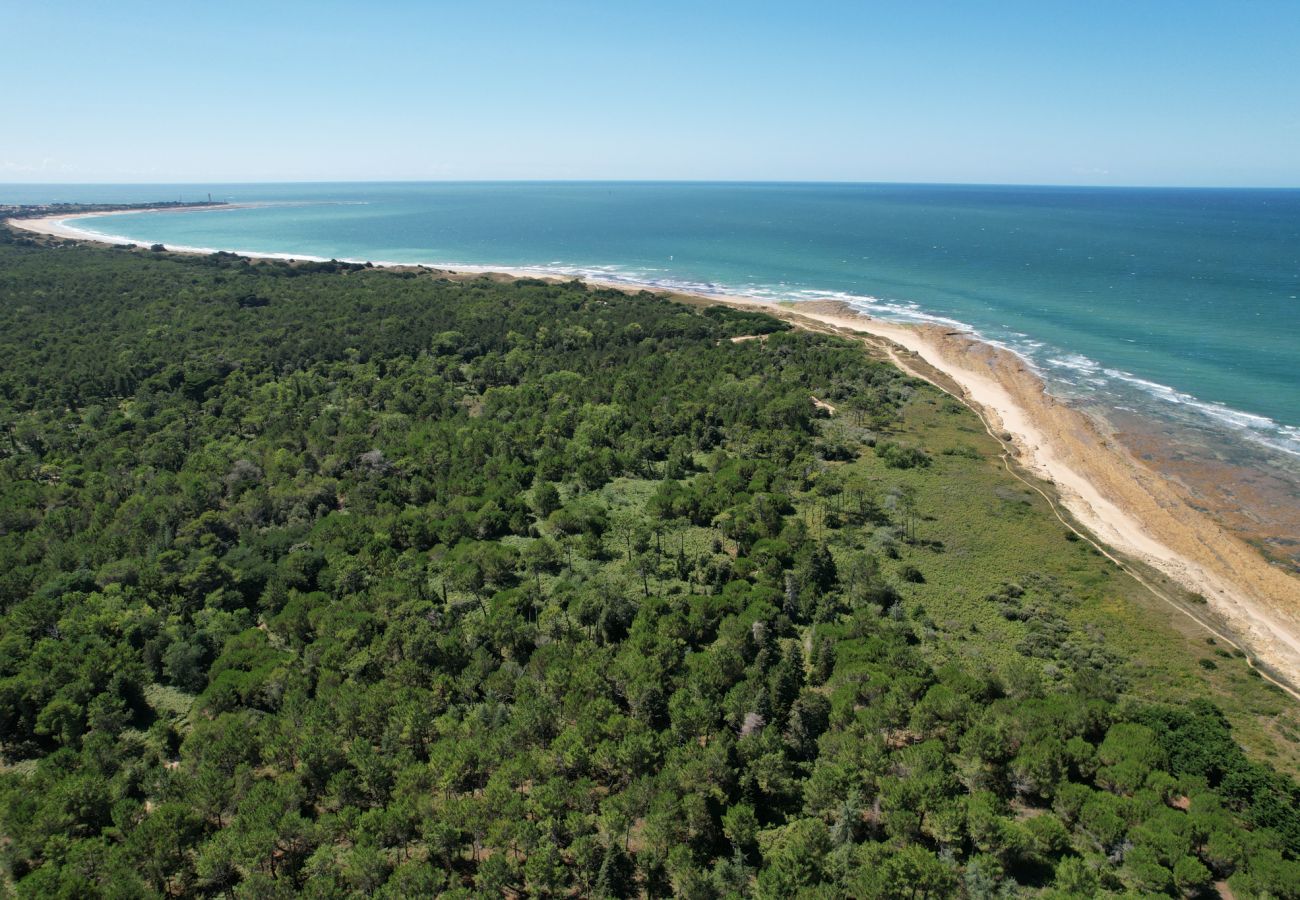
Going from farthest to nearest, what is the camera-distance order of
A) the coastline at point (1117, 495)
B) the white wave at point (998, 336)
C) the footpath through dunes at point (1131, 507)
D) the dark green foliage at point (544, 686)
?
1. the white wave at point (998, 336)
2. the coastline at point (1117, 495)
3. the footpath through dunes at point (1131, 507)
4. the dark green foliage at point (544, 686)

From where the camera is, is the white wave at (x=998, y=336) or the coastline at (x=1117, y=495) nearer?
the coastline at (x=1117, y=495)

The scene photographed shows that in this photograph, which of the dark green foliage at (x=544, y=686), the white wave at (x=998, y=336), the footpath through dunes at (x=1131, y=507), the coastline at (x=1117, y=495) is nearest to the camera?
the dark green foliage at (x=544, y=686)

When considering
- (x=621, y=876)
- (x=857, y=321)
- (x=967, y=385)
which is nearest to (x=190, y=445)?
(x=621, y=876)

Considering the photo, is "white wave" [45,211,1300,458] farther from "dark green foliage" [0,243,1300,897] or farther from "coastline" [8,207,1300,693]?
"dark green foliage" [0,243,1300,897]

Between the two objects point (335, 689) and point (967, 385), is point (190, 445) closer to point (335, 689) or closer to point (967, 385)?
point (335, 689)

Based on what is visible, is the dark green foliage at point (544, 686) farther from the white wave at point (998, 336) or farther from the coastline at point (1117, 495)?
the white wave at point (998, 336)

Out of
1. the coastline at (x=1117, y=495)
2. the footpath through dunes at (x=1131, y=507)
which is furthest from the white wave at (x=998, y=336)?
the footpath through dunes at (x=1131, y=507)

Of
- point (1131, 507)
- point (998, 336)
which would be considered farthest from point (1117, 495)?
point (998, 336)

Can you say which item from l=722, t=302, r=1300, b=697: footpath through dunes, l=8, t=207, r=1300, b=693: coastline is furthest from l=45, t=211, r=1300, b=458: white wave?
l=722, t=302, r=1300, b=697: footpath through dunes
